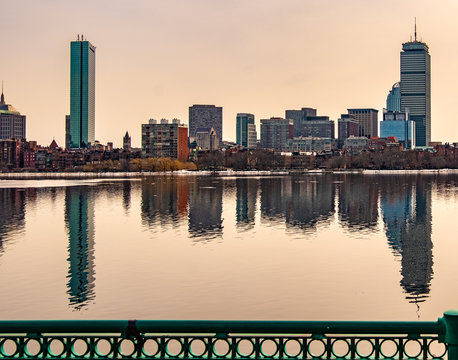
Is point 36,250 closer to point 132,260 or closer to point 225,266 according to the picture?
point 132,260

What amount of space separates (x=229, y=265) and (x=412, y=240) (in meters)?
14.1

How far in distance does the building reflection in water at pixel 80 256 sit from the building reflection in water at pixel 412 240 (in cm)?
1188

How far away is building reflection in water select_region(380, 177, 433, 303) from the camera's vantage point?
2380 centimetres

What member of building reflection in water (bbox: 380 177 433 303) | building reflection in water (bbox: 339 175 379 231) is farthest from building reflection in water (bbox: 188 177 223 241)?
building reflection in water (bbox: 380 177 433 303)

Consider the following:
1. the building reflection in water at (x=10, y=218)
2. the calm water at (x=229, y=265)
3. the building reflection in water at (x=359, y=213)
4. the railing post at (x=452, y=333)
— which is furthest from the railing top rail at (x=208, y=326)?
the building reflection in water at (x=359, y=213)

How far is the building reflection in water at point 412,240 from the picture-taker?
23.8m

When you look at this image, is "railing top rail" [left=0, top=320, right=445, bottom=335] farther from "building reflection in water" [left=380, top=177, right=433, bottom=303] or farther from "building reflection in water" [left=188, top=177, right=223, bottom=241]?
"building reflection in water" [left=188, top=177, right=223, bottom=241]

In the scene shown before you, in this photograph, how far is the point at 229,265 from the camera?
27828mm

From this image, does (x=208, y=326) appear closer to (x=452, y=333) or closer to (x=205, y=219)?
(x=452, y=333)

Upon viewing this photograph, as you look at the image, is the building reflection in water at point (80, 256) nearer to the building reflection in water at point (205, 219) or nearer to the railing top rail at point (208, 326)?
the building reflection in water at point (205, 219)

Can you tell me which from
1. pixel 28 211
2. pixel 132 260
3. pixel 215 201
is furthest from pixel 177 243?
pixel 215 201

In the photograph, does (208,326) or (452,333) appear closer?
(452,333)

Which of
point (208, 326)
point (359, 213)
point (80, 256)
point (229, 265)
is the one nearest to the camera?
point (208, 326)

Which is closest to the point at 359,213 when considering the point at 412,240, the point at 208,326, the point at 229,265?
the point at 412,240
